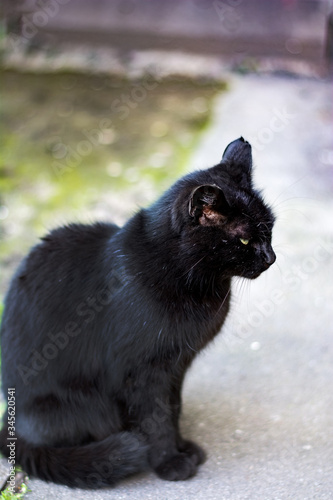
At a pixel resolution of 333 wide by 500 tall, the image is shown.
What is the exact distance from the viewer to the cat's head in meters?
2.08

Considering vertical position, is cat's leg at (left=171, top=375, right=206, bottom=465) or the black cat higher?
the black cat

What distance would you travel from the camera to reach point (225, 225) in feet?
6.96

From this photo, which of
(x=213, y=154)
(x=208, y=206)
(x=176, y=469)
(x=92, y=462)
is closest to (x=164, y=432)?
(x=176, y=469)

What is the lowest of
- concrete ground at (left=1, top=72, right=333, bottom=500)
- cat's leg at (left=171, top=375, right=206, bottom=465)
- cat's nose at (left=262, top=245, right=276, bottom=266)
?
concrete ground at (left=1, top=72, right=333, bottom=500)

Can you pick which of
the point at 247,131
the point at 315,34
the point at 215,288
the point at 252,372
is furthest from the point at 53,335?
the point at 315,34

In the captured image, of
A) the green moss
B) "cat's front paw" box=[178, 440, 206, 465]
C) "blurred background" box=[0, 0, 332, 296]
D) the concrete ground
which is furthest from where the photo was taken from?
"blurred background" box=[0, 0, 332, 296]

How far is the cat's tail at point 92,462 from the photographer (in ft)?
7.45

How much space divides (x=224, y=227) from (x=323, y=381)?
3.66ft

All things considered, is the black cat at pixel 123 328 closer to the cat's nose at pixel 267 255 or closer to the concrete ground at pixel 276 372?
the cat's nose at pixel 267 255

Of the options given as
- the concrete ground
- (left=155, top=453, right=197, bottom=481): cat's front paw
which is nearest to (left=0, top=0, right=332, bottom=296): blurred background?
the concrete ground

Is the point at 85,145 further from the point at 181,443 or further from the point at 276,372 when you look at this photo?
the point at 181,443

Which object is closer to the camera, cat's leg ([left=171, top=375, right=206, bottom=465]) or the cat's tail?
the cat's tail

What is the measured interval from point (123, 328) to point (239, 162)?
2.39 ft

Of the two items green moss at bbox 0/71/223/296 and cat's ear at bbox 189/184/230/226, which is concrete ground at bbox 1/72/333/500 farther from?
cat's ear at bbox 189/184/230/226
